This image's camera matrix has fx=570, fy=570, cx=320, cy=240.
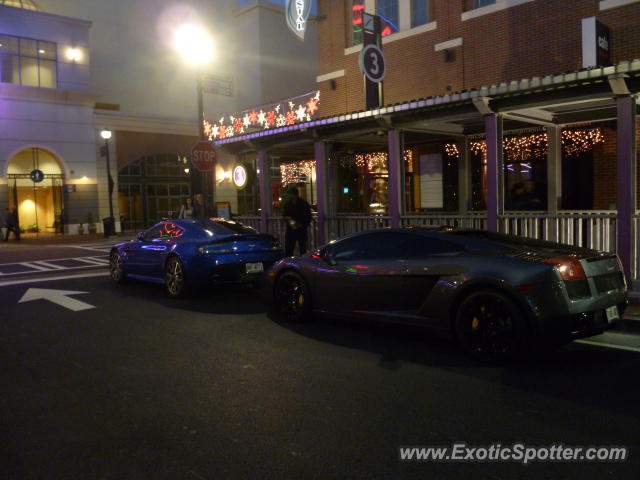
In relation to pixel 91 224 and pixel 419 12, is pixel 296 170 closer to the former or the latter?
pixel 419 12

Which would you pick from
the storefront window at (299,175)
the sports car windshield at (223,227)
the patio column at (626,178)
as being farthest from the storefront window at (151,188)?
the patio column at (626,178)

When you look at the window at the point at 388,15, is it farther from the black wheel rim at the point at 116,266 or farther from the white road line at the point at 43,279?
the white road line at the point at 43,279

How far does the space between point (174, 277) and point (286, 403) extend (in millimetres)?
5678

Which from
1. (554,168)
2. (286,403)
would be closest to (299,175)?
(554,168)

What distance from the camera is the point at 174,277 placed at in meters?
9.68

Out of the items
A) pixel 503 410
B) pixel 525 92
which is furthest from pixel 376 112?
pixel 503 410

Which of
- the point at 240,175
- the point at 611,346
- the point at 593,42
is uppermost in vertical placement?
the point at 593,42

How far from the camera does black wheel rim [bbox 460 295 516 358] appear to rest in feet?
17.5

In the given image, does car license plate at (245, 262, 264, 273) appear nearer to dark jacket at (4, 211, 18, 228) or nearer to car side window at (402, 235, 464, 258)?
car side window at (402, 235, 464, 258)

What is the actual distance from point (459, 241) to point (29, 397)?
4294 mm

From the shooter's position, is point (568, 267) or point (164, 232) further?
point (164, 232)

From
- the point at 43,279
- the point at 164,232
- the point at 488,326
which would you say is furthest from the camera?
the point at 43,279

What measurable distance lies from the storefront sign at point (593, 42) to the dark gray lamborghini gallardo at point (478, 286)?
712 cm

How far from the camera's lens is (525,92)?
9.19 meters
